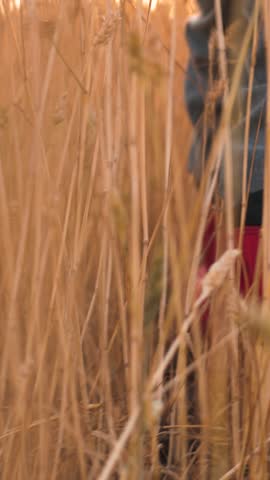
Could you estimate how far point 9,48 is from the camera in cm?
53

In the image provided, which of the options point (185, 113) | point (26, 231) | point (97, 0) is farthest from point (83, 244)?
point (185, 113)

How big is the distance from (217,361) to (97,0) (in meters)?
0.29

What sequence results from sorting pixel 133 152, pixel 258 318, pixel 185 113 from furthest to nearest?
pixel 185 113
pixel 133 152
pixel 258 318

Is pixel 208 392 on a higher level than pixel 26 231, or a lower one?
lower

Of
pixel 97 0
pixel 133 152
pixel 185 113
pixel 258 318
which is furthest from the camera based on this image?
pixel 185 113

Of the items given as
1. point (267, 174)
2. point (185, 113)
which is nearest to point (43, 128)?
point (267, 174)

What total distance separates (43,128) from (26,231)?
8 cm

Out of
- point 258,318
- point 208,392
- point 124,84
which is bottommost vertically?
point 208,392

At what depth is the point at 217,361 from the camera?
513 millimetres

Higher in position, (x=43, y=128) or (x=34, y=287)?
(x=43, y=128)

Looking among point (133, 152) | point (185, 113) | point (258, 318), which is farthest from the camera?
point (185, 113)

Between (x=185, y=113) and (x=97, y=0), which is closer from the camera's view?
(x=97, y=0)

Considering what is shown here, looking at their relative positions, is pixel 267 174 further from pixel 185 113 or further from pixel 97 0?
pixel 185 113

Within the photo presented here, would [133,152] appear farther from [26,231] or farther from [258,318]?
[258,318]
